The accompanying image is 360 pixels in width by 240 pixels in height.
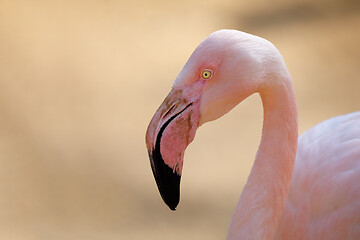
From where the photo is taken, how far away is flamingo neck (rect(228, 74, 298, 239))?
191cm

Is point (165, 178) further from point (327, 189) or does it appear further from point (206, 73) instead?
point (327, 189)

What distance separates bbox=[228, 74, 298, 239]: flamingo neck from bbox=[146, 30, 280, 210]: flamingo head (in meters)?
0.14

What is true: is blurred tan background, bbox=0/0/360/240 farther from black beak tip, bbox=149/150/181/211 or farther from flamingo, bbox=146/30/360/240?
black beak tip, bbox=149/150/181/211

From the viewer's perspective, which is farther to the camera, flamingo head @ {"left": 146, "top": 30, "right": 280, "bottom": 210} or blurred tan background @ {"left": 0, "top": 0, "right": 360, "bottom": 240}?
blurred tan background @ {"left": 0, "top": 0, "right": 360, "bottom": 240}

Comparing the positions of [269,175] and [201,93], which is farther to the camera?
[269,175]

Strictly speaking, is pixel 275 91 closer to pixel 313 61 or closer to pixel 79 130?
pixel 79 130

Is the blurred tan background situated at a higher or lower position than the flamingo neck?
higher

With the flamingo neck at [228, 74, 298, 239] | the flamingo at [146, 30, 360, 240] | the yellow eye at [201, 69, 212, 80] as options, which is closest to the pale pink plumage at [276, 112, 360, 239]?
the flamingo at [146, 30, 360, 240]

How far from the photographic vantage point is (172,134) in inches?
72.3

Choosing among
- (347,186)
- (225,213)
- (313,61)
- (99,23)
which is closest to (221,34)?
(347,186)

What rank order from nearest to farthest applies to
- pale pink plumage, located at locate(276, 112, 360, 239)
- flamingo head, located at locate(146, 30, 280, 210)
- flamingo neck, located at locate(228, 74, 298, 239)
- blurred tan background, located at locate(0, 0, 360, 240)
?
1. flamingo head, located at locate(146, 30, 280, 210)
2. flamingo neck, located at locate(228, 74, 298, 239)
3. pale pink plumage, located at locate(276, 112, 360, 239)
4. blurred tan background, located at locate(0, 0, 360, 240)

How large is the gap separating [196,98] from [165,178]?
28cm

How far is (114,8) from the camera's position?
5.64 m

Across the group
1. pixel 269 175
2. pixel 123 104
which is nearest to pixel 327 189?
pixel 269 175
